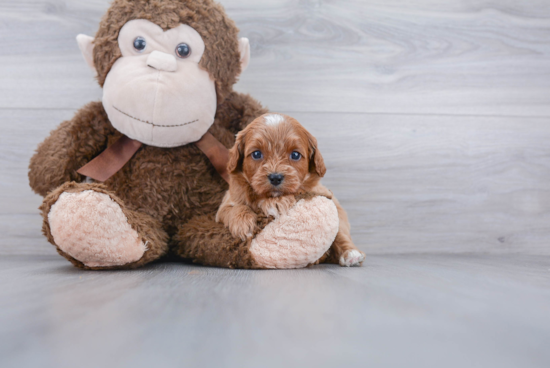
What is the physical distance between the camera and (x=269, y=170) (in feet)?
2.71

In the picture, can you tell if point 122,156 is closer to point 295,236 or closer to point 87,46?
point 87,46

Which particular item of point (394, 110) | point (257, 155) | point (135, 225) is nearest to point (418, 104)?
point (394, 110)

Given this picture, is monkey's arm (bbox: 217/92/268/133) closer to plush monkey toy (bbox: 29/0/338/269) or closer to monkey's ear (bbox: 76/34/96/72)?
plush monkey toy (bbox: 29/0/338/269)

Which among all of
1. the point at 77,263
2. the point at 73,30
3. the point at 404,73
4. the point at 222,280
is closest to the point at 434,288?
the point at 222,280

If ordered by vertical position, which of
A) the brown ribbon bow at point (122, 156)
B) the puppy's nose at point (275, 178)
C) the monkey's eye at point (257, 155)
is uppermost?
the monkey's eye at point (257, 155)

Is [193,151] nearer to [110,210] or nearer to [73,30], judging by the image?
[110,210]

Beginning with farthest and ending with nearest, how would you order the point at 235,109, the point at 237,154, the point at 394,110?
1. the point at 394,110
2. the point at 235,109
3. the point at 237,154

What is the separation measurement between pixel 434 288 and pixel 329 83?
0.82m

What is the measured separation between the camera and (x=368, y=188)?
135 centimetres

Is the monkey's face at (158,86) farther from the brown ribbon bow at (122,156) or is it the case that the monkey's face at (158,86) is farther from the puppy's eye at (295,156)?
the puppy's eye at (295,156)

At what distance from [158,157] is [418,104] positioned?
883mm

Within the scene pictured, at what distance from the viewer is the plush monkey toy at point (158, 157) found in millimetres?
821

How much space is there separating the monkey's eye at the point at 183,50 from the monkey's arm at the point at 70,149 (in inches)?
10.7

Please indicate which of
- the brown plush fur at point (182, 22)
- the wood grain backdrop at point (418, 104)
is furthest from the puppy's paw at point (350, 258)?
the brown plush fur at point (182, 22)
